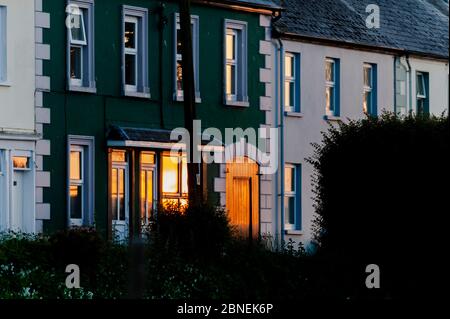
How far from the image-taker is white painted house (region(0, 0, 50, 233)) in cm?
3653

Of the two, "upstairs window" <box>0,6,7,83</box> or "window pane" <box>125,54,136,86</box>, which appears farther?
"window pane" <box>125,54,136,86</box>

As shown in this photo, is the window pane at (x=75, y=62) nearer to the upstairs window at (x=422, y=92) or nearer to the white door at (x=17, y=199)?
the white door at (x=17, y=199)

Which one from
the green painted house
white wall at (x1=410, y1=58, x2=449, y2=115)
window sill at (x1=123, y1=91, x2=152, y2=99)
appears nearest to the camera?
the green painted house

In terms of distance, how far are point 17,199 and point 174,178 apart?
5179 millimetres

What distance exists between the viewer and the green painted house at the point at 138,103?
3788 cm

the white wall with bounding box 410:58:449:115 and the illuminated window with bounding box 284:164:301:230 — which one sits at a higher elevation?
the white wall with bounding box 410:58:449:115

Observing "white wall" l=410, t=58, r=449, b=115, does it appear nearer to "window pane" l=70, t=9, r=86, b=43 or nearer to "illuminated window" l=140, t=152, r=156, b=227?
"illuminated window" l=140, t=152, r=156, b=227

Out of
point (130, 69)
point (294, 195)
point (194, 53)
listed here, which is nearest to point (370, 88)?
point (294, 195)

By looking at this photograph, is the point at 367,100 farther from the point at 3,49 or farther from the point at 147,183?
the point at 3,49

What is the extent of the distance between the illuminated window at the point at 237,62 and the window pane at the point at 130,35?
3.61 m

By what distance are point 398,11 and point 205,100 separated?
443 inches

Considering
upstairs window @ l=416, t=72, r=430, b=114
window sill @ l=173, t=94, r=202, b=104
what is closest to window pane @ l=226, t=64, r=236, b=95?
window sill @ l=173, t=94, r=202, b=104

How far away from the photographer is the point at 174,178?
4078 centimetres

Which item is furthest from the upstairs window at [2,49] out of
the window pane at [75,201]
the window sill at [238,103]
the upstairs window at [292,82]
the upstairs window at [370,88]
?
the upstairs window at [370,88]
